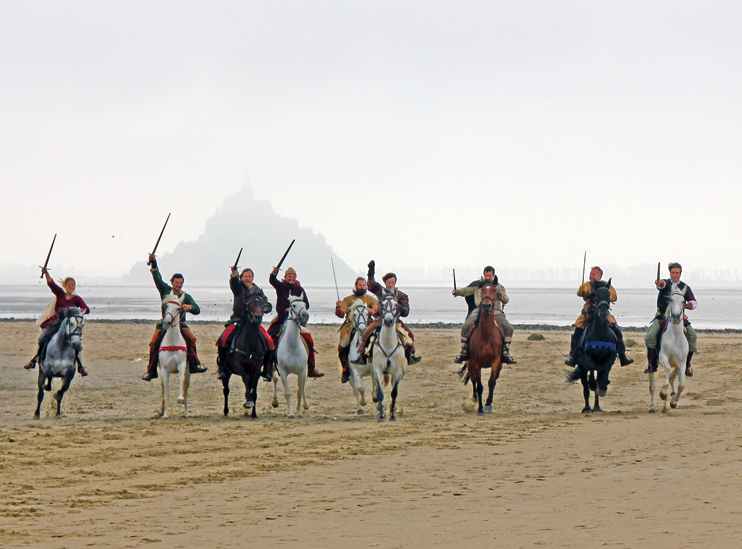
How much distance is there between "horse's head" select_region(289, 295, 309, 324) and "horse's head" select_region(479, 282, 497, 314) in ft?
10.3

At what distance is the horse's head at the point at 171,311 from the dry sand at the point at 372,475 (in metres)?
1.67

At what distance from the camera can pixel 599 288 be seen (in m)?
15.0

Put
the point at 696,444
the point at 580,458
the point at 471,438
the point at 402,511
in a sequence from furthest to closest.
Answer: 1. the point at 471,438
2. the point at 696,444
3. the point at 580,458
4. the point at 402,511

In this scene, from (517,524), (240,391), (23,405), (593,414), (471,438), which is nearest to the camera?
(517,524)

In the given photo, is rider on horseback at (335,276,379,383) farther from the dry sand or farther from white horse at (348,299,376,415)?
the dry sand

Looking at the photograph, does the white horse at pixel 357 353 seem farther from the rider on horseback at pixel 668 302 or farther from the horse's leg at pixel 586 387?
the rider on horseback at pixel 668 302

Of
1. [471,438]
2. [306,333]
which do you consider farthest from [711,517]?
[306,333]

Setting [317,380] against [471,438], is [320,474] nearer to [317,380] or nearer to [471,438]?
[471,438]

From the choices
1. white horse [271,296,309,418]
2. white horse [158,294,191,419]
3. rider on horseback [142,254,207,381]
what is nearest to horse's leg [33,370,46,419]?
rider on horseback [142,254,207,381]

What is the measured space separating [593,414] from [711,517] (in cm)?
743

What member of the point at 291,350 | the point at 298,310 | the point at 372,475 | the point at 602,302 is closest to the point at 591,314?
the point at 602,302

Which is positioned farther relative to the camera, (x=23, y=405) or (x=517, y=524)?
(x=23, y=405)

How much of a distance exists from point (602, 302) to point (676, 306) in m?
1.27

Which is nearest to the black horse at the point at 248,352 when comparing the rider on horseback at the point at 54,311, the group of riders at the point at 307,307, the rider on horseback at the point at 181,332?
the group of riders at the point at 307,307
